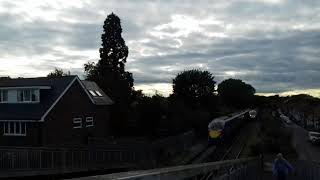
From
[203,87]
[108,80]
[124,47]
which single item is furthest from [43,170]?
[203,87]

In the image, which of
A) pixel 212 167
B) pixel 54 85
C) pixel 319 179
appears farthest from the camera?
pixel 54 85

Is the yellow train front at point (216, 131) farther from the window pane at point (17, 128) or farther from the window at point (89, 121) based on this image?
the window pane at point (17, 128)

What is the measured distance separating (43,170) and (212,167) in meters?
24.4

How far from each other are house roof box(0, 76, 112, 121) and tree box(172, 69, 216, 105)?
39575 mm

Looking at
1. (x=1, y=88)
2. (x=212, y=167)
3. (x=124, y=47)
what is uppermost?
(x=124, y=47)

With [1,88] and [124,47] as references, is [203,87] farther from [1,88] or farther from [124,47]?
[1,88]

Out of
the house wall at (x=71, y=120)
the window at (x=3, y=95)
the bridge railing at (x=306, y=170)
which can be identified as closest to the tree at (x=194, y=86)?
the house wall at (x=71, y=120)

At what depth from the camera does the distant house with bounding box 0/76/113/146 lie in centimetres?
4147

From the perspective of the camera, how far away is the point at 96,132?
5056cm

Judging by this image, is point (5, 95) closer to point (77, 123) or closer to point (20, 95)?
point (20, 95)

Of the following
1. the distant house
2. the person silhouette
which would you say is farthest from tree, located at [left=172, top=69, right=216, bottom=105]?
the person silhouette

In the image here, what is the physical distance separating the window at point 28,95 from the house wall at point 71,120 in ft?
7.03

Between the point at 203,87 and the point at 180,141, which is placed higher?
the point at 203,87

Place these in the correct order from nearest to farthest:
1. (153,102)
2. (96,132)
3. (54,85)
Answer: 1. (54,85)
2. (96,132)
3. (153,102)
